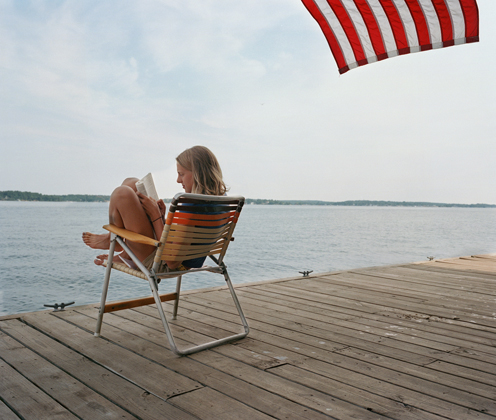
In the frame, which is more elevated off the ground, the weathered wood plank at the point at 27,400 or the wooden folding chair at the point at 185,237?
the wooden folding chair at the point at 185,237

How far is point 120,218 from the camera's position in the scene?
8.21ft

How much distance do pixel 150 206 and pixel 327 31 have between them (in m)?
3.58

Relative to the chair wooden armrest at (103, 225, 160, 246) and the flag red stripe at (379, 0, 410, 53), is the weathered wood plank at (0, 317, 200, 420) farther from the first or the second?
the flag red stripe at (379, 0, 410, 53)

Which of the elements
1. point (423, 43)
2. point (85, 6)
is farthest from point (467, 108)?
point (423, 43)

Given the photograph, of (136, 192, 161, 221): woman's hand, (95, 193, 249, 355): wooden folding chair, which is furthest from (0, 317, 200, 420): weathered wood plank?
(136, 192, 161, 221): woman's hand

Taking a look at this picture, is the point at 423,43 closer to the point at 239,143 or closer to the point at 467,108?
the point at 239,143

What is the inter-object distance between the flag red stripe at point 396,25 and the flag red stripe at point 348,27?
1.27 feet

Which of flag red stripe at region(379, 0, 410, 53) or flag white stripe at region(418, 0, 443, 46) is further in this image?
flag red stripe at region(379, 0, 410, 53)

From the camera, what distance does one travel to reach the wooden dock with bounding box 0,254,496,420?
171 centimetres

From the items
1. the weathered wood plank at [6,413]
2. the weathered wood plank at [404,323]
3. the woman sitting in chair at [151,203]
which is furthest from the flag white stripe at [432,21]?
the weathered wood plank at [6,413]

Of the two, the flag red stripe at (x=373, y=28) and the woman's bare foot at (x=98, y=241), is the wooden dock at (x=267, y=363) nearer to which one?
the woman's bare foot at (x=98, y=241)

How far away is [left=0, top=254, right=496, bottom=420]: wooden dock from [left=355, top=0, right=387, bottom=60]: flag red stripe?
8.97 ft

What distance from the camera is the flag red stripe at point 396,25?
4516 mm

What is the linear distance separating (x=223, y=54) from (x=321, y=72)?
1401cm
